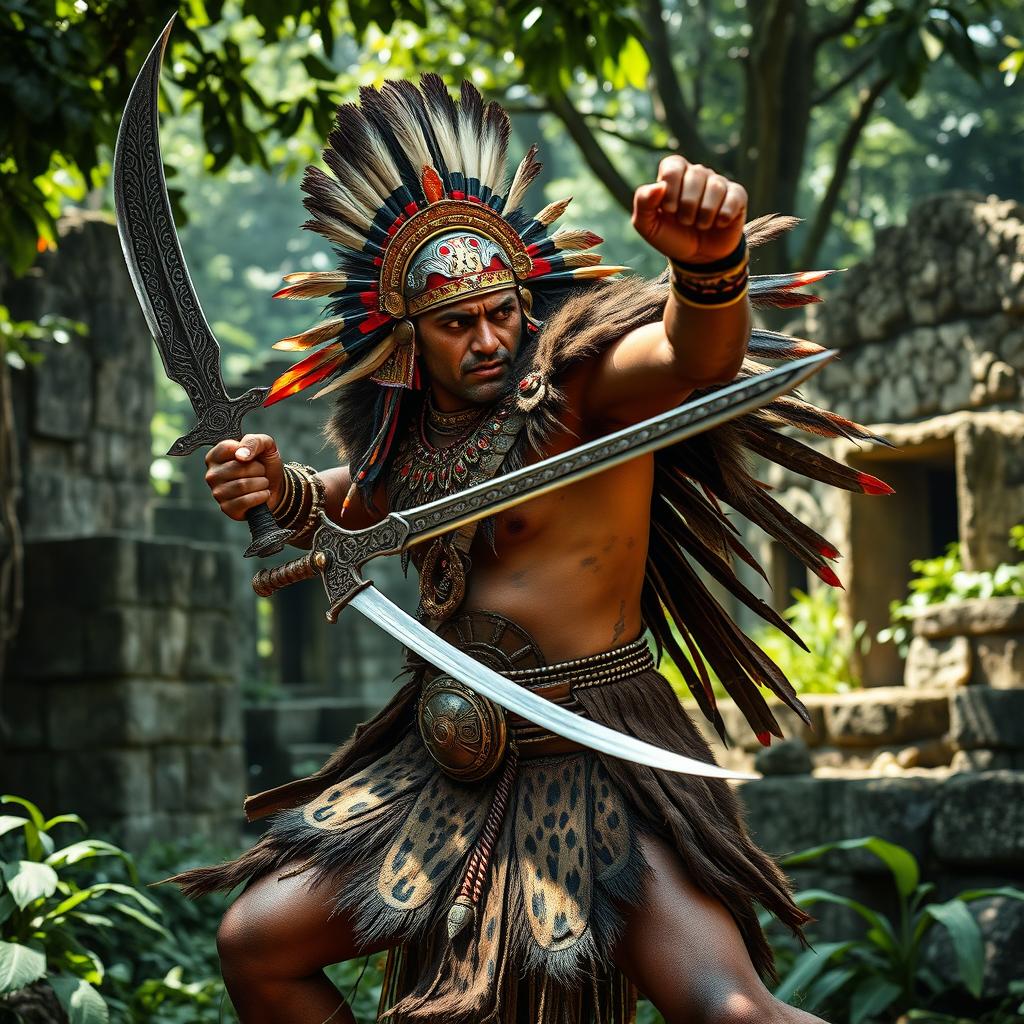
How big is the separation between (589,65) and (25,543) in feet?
13.0

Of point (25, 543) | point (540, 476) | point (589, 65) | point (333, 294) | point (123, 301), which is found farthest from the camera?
point (123, 301)

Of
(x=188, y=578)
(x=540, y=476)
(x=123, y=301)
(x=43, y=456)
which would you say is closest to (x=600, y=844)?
(x=540, y=476)

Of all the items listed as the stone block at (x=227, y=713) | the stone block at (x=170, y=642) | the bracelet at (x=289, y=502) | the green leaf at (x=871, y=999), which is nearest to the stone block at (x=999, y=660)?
the green leaf at (x=871, y=999)

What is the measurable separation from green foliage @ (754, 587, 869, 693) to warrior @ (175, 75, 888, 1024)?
5.20m

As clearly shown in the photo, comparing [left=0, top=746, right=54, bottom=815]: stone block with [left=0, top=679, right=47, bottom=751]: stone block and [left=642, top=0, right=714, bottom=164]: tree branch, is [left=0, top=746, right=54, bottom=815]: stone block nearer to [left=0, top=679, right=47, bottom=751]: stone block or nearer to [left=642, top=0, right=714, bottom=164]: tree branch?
[left=0, top=679, right=47, bottom=751]: stone block

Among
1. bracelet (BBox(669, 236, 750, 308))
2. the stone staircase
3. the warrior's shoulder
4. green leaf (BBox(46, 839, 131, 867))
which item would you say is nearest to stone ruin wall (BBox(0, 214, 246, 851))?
green leaf (BBox(46, 839, 131, 867))

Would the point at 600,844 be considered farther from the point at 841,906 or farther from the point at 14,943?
the point at 841,906

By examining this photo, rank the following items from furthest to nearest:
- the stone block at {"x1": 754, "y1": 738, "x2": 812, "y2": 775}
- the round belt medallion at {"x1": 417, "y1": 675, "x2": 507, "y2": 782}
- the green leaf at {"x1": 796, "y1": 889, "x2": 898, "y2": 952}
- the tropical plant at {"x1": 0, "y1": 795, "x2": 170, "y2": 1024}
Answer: the stone block at {"x1": 754, "y1": 738, "x2": 812, "y2": 775}, the green leaf at {"x1": 796, "y1": 889, "x2": 898, "y2": 952}, the tropical plant at {"x1": 0, "y1": 795, "x2": 170, "y2": 1024}, the round belt medallion at {"x1": 417, "y1": 675, "x2": 507, "y2": 782}

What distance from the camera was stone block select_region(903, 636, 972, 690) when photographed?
704cm

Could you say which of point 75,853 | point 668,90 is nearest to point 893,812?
point 75,853

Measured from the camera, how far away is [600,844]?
2.76m

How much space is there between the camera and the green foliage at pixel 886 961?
4.75m

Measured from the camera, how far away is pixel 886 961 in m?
Answer: 5.08

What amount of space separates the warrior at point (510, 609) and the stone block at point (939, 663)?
161 inches
